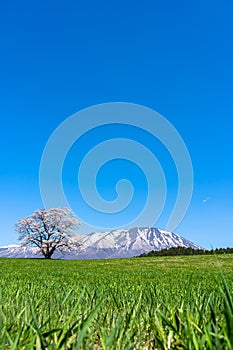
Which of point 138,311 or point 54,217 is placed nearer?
point 138,311

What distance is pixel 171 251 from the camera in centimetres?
4628

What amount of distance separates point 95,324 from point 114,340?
0.48 m

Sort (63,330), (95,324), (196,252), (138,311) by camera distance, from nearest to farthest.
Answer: (63,330) → (95,324) → (138,311) → (196,252)

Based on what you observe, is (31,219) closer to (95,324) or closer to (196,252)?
(196,252)

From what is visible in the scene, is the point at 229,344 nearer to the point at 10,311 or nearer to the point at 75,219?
the point at 10,311

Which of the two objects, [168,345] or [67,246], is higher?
[67,246]

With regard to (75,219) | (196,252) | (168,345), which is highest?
(75,219)

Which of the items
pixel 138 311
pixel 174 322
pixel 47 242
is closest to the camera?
pixel 174 322

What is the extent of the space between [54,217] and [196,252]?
29267 millimetres

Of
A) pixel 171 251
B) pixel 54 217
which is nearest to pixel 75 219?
pixel 54 217

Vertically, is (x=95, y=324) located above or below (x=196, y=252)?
below

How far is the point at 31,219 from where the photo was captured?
66.2m

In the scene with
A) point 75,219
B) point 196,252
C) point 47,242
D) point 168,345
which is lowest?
point 168,345

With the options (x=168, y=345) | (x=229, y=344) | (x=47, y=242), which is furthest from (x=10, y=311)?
(x=47, y=242)
